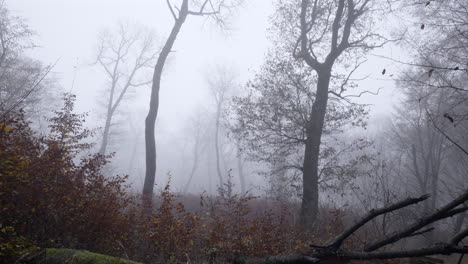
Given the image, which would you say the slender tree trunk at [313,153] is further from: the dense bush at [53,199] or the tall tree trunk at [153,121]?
the dense bush at [53,199]

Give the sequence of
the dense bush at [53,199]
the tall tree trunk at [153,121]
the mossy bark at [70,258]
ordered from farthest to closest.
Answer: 1. the tall tree trunk at [153,121]
2. the dense bush at [53,199]
3. the mossy bark at [70,258]

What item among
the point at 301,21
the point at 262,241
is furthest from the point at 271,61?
the point at 262,241

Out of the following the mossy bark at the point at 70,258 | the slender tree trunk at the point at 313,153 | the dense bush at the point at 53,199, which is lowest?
the mossy bark at the point at 70,258

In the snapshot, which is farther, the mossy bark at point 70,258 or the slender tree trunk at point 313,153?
the slender tree trunk at point 313,153

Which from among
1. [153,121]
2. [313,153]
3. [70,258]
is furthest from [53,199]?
[313,153]

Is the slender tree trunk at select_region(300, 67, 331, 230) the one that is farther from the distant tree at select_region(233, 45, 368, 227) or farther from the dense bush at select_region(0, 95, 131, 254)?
the dense bush at select_region(0, 95, 131, 254)

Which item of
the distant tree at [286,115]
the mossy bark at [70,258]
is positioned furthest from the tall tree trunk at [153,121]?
the mossy bark at [70,258]

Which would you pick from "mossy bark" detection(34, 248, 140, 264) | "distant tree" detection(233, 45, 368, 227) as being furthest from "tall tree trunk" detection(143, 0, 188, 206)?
"mossy bark" detection(34, 248, 140, 264)

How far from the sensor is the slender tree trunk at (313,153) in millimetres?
8867

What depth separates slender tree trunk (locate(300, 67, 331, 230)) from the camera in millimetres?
8867

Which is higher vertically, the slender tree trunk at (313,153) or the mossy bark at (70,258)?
the slender tree trunk at (313,153)

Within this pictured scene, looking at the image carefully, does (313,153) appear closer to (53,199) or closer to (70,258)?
(53,199)

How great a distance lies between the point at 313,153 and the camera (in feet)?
30.8

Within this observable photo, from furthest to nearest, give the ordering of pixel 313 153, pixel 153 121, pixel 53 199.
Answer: pixel 153 121 < pixel 313 153 < pixel 53 199
